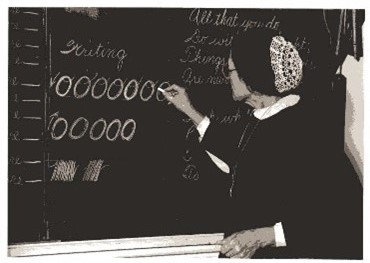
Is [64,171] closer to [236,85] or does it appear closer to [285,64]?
[236,85]

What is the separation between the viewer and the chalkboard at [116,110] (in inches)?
75.4

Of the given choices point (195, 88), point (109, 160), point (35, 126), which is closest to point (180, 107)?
point (195, 88)

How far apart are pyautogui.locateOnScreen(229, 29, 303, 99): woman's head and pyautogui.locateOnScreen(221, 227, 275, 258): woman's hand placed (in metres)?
0.34

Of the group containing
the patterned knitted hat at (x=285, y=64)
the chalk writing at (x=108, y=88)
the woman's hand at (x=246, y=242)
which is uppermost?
the patterned knitted hat at (x=285, y=64)

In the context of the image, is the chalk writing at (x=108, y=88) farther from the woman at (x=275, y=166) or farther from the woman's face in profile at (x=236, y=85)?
the woman's face in profile at (x=236, y=85)

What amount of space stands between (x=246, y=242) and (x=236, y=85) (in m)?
0.37

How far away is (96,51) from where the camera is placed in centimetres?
192

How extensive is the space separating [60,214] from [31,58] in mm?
371

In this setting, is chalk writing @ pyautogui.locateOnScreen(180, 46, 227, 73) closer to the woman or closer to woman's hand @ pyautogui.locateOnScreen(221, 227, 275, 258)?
the woman

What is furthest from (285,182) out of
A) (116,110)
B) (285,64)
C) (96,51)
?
(96,51)

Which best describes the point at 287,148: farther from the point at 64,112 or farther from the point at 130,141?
the point at 64,112

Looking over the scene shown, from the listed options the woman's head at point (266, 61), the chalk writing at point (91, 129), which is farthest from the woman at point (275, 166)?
the chalk writing at point (91, 129)

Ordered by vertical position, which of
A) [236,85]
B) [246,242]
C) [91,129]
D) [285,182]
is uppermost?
[236,85]

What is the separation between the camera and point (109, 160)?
1927 mm
